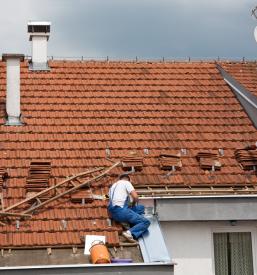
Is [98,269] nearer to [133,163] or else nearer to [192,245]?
[192,245]

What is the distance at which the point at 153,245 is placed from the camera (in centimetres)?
970

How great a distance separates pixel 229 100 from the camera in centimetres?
1462

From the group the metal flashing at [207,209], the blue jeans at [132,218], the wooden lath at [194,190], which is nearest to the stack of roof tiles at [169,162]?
the wooden lath at [194,190]

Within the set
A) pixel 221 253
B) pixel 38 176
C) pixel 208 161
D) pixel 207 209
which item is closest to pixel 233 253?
pixel 221 253

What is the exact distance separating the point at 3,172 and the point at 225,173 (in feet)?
14.0

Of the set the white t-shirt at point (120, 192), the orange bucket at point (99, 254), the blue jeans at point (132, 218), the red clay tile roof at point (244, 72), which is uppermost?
the red clay tile roof at point (244, 72)

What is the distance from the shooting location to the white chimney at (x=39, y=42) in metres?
15.3

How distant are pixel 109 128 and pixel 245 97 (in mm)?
3398

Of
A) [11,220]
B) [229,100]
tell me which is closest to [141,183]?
[11,220]

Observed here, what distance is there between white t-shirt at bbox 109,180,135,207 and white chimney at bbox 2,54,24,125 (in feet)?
11.7

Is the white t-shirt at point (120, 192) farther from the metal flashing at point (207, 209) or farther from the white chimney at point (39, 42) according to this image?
the white chimney at point (39, 42)

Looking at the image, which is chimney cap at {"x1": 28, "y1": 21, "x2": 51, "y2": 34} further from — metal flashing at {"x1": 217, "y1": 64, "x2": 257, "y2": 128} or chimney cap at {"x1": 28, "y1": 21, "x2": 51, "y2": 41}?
metal flashing at {"x1": 217, "y1": 64, "x2": 257, "y2": 128}

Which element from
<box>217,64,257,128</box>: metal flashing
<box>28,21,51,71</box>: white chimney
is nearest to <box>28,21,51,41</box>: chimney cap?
<box>28,21,51,71</box>: white chimney

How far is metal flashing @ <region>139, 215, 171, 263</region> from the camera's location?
9.33 m
